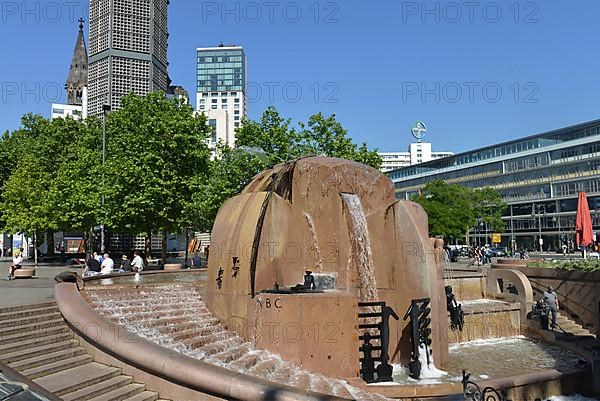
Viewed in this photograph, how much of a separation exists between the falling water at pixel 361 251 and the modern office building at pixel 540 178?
60035 millimetres

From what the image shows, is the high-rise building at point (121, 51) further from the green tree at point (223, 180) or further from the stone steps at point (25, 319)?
the stone steps at point (25, 319)

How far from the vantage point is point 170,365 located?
30.0 ft

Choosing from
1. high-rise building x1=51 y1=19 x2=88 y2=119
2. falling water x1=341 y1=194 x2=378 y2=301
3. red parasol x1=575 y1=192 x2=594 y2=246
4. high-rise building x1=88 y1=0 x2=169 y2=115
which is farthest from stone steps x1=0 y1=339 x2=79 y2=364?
high-rise building x1=51 y1=19 x2=88 y2=119

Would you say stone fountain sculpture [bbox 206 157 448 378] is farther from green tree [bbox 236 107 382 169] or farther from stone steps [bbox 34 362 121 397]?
green tree [bbox 236 107 382 169]

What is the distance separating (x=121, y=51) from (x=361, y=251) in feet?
302

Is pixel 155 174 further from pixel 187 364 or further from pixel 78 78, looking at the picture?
pixel 78 78

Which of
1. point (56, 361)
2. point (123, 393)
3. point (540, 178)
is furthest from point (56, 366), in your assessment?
point (540, 178)

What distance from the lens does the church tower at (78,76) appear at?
12069cm

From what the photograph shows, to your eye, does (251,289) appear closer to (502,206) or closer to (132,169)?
(132,169)

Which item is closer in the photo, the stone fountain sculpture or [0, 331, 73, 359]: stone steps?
[0, 331, 73, 359]: stone steps

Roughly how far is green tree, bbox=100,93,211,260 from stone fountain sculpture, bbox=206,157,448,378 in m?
16.0

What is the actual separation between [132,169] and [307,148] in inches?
543

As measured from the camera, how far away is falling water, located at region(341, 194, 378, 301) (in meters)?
13.8

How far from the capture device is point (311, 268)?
13570 mm
